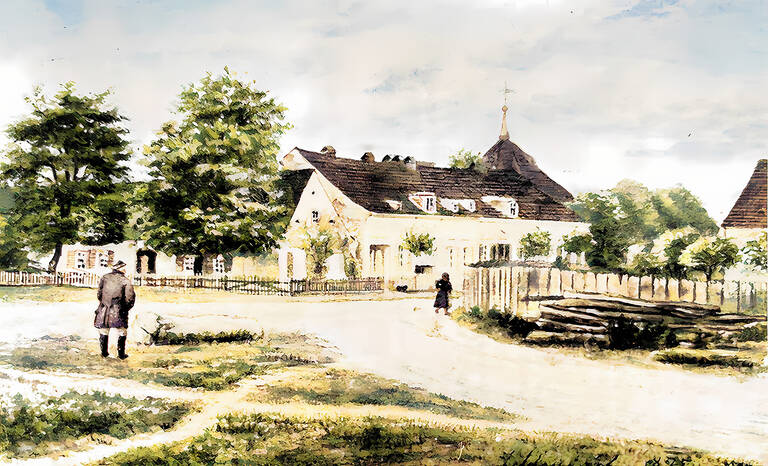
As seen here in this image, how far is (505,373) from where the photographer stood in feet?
15.8

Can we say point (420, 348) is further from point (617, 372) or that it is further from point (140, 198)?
point (140, 198)

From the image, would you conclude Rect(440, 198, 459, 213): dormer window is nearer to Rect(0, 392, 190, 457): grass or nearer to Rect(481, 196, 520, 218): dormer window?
Rect(481, 196, 520, 218): dormer window

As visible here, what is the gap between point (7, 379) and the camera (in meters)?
4.78

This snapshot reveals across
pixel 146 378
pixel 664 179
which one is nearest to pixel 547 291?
pixel 664 179

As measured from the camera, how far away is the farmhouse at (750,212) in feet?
14.7

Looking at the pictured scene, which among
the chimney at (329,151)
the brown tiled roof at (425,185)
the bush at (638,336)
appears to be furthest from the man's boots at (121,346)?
the bush at (638,336)

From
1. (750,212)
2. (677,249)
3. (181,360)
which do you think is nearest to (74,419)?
(181,360)

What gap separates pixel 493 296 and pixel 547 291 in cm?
106

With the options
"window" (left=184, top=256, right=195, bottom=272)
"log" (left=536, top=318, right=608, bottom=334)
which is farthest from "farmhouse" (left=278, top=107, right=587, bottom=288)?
"window" (left=184, top=256, right=195, bottom=272)

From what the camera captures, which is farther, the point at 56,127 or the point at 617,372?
the point at 56,127

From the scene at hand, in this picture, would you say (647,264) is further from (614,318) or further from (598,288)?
(614,318)

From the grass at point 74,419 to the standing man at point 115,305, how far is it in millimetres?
666

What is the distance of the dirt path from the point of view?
12.6 feet

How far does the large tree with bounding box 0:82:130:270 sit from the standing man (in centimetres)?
28
